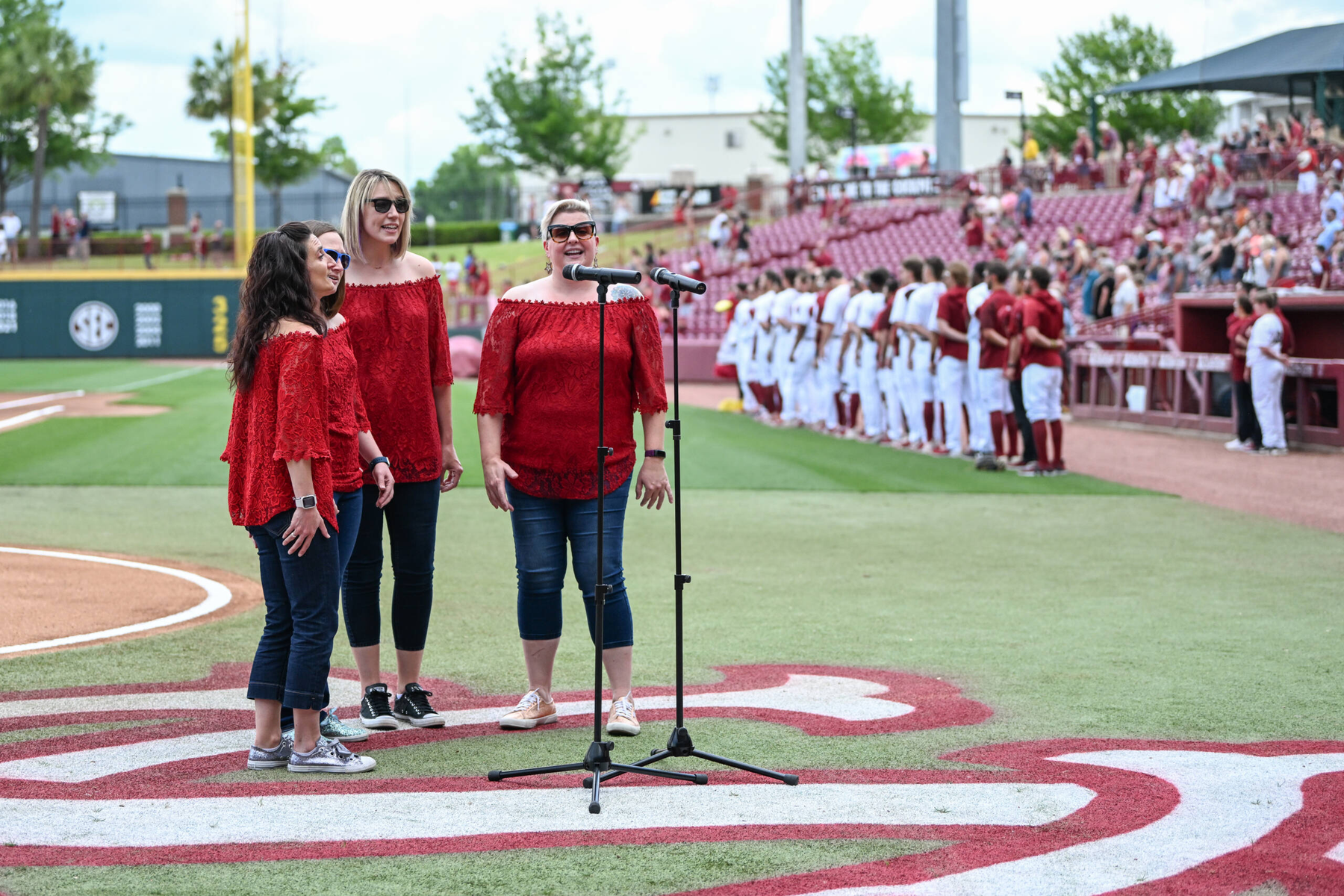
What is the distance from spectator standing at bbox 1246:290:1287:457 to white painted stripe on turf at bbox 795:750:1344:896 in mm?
12790

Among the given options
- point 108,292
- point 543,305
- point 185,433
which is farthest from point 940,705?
point 108,292

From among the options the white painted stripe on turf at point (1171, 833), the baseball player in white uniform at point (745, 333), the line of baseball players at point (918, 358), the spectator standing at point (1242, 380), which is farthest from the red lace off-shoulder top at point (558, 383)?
the baseball player in white uniform at point (745, 333)

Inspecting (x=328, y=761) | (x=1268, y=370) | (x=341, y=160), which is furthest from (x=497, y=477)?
(x=341, y=160)

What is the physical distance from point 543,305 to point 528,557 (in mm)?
958

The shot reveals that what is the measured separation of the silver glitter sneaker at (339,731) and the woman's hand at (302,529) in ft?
2.60

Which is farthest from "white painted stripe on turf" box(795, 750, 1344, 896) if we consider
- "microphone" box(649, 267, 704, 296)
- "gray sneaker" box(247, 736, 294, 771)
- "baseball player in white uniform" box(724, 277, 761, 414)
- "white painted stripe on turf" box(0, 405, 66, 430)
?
"white painted stripe on turf" box(0, 405, 66, 430)

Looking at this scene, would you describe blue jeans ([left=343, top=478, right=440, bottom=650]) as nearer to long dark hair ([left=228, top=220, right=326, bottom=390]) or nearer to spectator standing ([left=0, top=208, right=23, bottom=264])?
long dark hair ([left=228, top=220, right=326, bottom=390])

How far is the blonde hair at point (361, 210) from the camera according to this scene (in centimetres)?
525

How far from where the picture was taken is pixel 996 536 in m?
10.7

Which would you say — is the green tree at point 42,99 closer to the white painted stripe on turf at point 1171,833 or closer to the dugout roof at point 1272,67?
the dugout roof at point 1272,67

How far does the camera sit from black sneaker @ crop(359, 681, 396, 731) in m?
5.30

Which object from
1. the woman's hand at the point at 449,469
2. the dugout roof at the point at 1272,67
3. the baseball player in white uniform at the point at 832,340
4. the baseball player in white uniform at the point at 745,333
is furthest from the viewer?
the dugout roof at the point at 1272,67

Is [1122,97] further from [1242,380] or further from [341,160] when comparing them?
[341,160]

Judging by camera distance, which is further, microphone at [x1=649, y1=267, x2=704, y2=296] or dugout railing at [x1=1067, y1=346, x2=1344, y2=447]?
dugout railing at [x1=1067, y1=346, x2=1344, y2=447]
